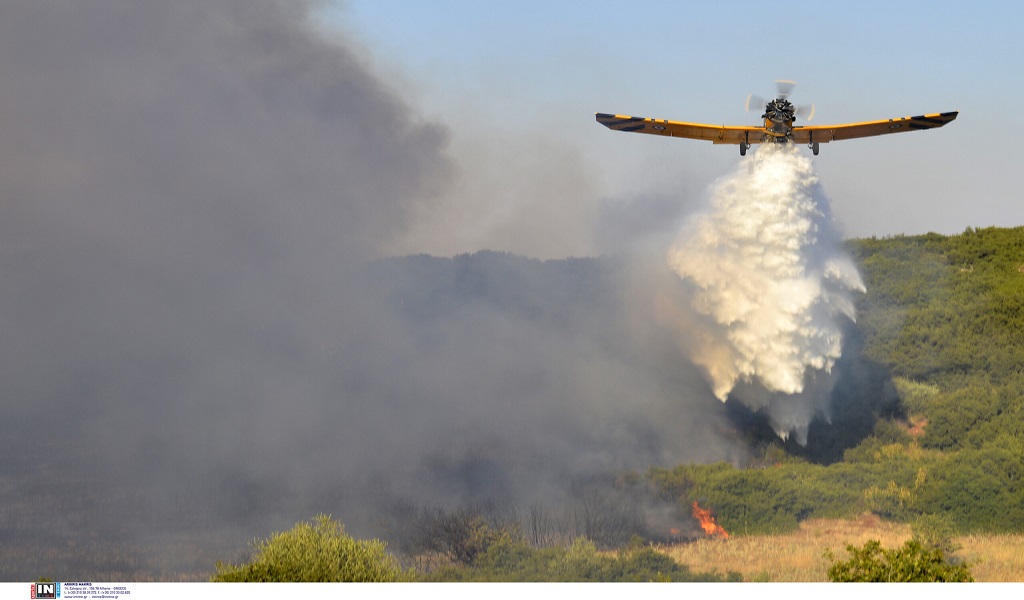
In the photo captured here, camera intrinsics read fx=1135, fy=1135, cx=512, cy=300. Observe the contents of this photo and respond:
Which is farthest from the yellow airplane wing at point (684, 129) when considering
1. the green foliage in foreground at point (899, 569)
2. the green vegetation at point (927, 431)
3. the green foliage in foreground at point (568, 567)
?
the green foliage in foreground at point (899, 569)

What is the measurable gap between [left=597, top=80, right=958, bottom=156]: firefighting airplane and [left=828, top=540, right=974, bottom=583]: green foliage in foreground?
21.1m

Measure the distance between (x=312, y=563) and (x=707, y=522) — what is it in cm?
1989

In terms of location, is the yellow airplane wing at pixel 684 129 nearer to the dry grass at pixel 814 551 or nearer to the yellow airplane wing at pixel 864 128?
the yellow airplane wing at pixel 864 128

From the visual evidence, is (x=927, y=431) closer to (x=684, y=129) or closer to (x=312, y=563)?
(x=684, y=129)

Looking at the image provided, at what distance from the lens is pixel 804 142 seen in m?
49.5

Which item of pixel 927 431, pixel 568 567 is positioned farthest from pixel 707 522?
pixel 927 431

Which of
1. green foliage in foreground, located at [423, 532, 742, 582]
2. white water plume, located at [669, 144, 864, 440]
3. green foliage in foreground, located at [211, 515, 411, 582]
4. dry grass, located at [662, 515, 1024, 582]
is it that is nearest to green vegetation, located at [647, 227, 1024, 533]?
dry grass, located at [662, 515, 1024, 582]

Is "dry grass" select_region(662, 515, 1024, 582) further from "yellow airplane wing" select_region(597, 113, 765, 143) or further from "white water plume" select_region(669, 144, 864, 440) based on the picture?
"yellow airplane wing" select_region(597, 113, 765, 143)

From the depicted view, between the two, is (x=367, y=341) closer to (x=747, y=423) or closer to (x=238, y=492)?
(x=238, y=492)

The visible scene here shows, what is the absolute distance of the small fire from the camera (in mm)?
46938

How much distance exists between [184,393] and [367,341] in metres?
12.1

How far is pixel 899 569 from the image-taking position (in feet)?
104

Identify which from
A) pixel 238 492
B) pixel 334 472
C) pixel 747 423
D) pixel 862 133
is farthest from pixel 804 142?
pixel 238 492
